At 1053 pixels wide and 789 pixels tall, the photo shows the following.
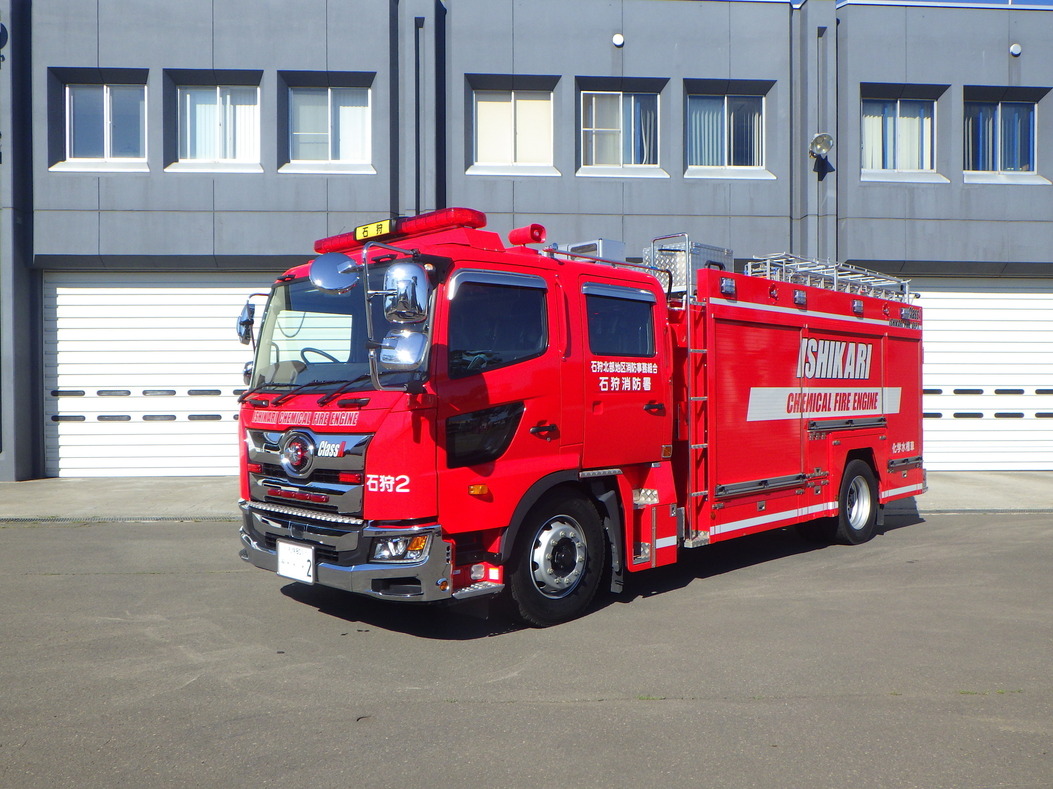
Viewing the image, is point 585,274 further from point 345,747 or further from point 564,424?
point 345,747

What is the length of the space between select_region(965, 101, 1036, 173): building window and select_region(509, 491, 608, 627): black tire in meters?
13.3

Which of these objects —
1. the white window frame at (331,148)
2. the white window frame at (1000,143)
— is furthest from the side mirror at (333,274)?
the white window frame at (1000,143)

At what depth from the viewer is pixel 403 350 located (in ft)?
16.5

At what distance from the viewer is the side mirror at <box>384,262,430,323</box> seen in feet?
16.5

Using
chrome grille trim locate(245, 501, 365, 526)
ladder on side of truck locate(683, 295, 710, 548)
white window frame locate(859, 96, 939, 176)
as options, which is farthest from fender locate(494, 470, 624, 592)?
white window frame locate(859, 96, 939, 176)

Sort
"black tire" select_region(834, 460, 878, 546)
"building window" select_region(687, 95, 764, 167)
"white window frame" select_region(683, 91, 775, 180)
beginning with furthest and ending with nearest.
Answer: "building window" select_region(687, 95, 764, 167), "white window frame" select_region(683, 91, 775, 180), "black tire" select_region(834, 460, 878, 546)

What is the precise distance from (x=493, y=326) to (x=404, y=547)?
1.50 meters

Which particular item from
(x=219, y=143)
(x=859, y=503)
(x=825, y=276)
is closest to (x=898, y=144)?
(x=825, y=276)

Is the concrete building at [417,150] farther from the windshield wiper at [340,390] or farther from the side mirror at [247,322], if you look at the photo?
the windshield wiper at [340,390]

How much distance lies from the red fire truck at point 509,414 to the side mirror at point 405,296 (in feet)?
0.03

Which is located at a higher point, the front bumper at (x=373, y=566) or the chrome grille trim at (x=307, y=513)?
the chrome grille trim at (x=307, y=513)

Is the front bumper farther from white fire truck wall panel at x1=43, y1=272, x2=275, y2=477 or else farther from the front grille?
white fire truck wall panel at x1=43, y1=272, x2=275, y2=477

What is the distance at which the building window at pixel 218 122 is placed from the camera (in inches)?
589

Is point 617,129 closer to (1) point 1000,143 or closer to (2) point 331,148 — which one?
(2) point 331,148
